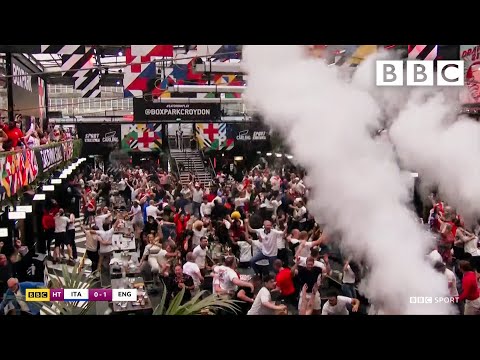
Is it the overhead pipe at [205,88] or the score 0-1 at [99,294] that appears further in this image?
the overhead pipe at [205,88]

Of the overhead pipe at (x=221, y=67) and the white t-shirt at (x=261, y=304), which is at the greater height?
the overhead pipe at (x=221, y=67)

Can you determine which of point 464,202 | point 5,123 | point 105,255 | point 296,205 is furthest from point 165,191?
point 464,202

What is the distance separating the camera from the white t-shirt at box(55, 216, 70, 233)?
588cm

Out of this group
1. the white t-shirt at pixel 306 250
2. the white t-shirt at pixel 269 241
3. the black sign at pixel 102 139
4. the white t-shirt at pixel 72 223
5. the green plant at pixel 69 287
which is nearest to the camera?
the green plant at pixel 69 287

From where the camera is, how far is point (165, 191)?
20.3 ft

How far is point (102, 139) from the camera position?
615 centimetres

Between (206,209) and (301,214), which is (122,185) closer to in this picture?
(206,209)

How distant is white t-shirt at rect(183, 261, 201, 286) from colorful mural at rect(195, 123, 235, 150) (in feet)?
4.08

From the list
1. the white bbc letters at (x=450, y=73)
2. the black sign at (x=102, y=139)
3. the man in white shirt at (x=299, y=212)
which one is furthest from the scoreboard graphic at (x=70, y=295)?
the white bbc letters at (x=450, y=73)

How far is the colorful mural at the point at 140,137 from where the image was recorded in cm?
616

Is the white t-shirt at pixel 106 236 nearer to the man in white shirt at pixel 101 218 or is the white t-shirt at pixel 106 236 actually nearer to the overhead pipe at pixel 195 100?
the man in white shirt at pixel 101 218

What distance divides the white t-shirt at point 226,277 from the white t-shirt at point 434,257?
74.4 inches

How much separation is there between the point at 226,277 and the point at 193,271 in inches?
13.0

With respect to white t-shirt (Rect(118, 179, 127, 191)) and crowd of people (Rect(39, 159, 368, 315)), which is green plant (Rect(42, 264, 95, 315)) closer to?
crowd of people (Rect(39, 159, 368, 315))
